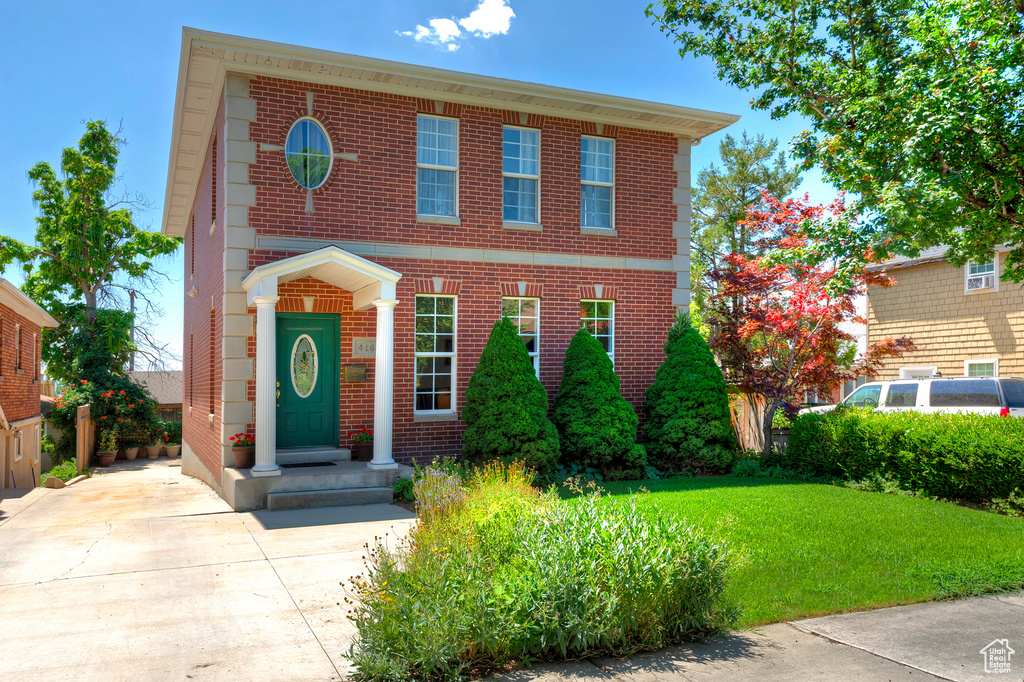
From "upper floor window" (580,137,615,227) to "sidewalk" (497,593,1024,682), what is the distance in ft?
31.6

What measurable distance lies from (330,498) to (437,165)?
615 centimetres

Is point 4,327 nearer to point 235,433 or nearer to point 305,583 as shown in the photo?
point 235,433

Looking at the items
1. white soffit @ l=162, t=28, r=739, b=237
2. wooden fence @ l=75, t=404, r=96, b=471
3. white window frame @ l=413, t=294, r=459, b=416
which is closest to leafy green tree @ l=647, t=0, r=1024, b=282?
white soffit @ l=162, t=28, r=739, b=237

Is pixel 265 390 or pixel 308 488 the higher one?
pixel 265 390

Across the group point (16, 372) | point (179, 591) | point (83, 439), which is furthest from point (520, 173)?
point (83, 439)

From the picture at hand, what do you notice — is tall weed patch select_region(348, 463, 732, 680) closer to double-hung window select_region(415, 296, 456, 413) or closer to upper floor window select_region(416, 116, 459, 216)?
double-hung window select_region(415, 296, 456, 413)

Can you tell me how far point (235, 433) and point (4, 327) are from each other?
1107 cm

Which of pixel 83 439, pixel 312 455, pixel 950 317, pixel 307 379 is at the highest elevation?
pixel 950 317

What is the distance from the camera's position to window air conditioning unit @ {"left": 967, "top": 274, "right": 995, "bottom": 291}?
1800 cm

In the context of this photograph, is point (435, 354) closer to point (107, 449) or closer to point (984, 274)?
point (984, 274)

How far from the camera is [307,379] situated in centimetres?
1204

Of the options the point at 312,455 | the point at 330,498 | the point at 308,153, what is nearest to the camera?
the point at 330,498

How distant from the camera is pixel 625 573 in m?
4.88

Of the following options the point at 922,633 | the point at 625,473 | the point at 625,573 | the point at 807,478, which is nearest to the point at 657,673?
the point at 625,573
